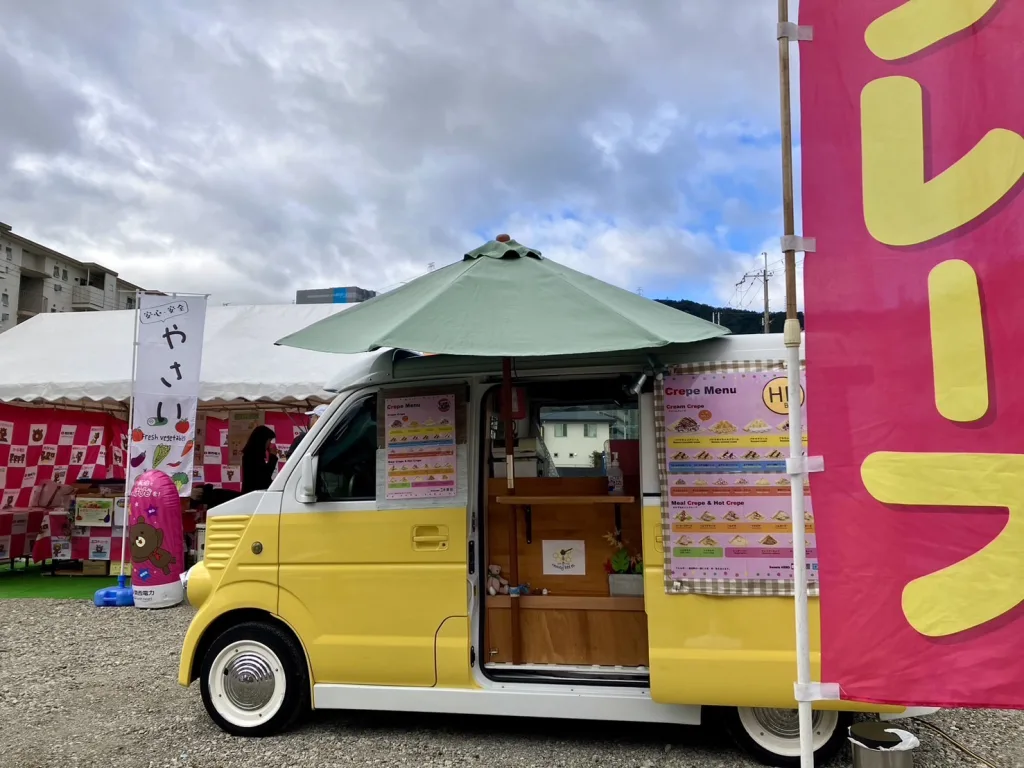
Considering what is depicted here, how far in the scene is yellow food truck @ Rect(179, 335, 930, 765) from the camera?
3.67 m

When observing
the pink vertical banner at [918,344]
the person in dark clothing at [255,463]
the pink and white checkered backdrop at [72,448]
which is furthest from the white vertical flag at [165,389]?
the pink vertical banner at [918,344]

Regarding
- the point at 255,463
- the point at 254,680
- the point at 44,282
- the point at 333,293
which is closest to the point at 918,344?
the point at 254,680

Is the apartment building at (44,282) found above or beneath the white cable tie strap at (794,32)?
above

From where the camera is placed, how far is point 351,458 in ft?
13.3

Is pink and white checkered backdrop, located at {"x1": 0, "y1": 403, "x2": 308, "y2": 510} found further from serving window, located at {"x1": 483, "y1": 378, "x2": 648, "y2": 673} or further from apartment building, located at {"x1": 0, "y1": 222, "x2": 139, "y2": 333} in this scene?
apartment building, located at {"x1": 0, "y1": 222, "x2": 139, "y2": 333}

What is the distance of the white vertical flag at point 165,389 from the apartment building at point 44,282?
149 feet

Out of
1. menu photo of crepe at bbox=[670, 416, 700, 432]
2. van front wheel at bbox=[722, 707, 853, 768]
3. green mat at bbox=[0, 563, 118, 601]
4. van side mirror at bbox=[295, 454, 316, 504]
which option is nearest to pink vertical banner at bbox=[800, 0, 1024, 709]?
menu photo of crepe at bbox=[670, 416, 700, 432]

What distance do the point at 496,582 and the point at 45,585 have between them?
839cm

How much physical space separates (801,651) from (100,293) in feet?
232

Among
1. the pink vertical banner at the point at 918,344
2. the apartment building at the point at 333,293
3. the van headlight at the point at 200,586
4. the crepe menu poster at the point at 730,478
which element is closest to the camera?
the pink vertical banner at the point at 918,344

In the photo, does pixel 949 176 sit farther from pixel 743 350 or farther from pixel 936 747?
pixel 936 747

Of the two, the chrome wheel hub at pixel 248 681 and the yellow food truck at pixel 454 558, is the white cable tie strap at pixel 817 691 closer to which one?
the yellow food truck at pixel 454 558

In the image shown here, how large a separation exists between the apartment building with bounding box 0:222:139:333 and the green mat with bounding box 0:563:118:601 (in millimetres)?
42288

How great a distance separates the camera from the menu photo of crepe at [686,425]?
3.49 m
